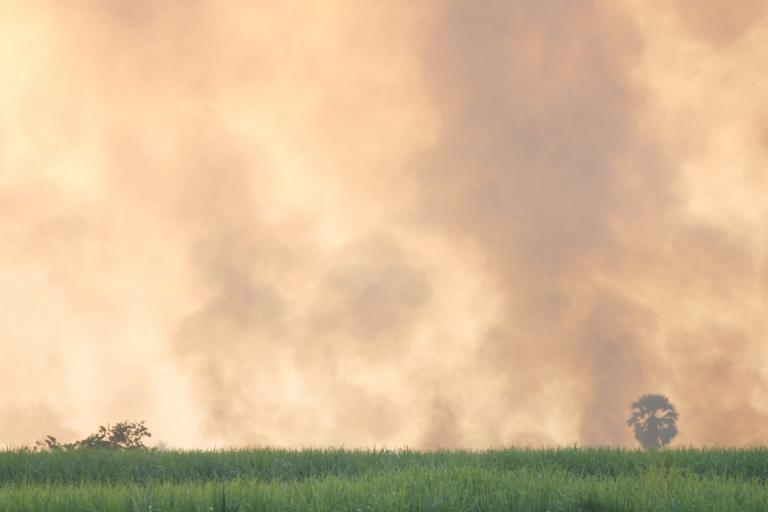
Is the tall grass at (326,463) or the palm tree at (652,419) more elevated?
the palm tree at (652,419)

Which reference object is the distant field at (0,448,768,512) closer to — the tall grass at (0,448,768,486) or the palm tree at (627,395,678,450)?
the tall grass at (0,448,768,486)

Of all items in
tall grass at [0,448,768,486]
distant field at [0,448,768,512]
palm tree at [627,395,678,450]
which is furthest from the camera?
palm tree at [627,395,678,450]

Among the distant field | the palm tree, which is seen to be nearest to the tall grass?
the distant field

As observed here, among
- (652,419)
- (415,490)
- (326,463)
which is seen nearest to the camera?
(415,490)

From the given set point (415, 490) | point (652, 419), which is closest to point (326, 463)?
point (415, 490)

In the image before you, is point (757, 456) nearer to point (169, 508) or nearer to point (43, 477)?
point (169, 508)

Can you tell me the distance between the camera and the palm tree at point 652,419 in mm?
64688

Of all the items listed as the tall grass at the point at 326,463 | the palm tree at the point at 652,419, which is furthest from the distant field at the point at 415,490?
the palm tree at the point at 652,419

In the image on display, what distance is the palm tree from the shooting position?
6469 cm

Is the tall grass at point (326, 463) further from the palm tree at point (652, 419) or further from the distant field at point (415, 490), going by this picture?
the palm tree at point (652, 419)

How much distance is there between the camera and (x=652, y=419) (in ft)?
214

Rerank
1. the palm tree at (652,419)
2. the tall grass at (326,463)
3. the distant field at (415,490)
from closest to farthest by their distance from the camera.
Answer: the distant field at (415,490) < the tall grass at (326,463) < the palm tree at (652,419)

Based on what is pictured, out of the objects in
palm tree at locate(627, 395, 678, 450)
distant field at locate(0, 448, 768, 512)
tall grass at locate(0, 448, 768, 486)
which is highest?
palm tree at locate(627, 395, 678, 450)

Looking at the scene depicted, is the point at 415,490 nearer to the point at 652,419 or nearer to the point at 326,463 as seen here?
the point at 326,463
